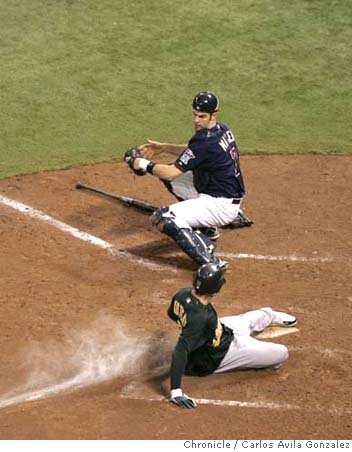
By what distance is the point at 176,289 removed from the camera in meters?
9.55

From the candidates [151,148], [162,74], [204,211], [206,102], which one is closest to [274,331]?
[204,211]

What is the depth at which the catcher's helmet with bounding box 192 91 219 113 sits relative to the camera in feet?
32.9

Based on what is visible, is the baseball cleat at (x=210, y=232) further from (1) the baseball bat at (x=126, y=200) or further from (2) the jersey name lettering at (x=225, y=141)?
(2) the jersey name lettering at (x=225, y=141)

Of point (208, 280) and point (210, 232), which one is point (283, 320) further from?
point (210, 232)

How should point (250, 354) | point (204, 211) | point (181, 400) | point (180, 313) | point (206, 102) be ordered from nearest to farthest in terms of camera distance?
point (181, 400), point (180, 313), point (250, 354), point (206, 102), point (204, 211)

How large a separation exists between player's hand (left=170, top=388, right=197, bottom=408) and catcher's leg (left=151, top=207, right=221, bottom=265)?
7.33 feet

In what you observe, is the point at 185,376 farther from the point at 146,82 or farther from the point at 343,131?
the point at 146,82

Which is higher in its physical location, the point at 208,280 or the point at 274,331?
the point at 208,280

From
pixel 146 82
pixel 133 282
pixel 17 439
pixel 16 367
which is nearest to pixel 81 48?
pixel 146 82

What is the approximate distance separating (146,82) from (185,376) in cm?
738

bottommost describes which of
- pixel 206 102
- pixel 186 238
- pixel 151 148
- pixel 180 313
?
pixel 186 238

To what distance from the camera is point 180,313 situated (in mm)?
7891

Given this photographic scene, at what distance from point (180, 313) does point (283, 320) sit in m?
1.32

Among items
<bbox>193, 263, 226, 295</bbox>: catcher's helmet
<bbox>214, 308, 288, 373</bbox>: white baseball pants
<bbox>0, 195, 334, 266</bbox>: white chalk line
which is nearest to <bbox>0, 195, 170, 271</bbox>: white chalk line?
<bbox>0, 195, 334, 266</bbox>: white chalk line
